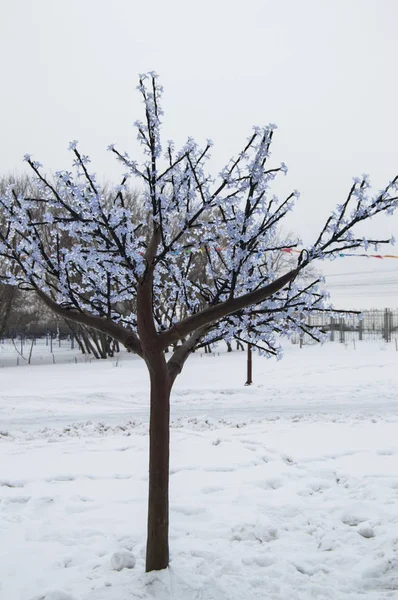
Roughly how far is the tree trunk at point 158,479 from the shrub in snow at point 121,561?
0.21 metres

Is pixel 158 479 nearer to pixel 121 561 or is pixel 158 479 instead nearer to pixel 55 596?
pixel 121 561

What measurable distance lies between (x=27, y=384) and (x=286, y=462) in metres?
13.6

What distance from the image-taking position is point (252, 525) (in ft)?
Answer: 17.0

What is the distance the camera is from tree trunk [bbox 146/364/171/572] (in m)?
4.22

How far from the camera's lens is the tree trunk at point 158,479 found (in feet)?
13.8

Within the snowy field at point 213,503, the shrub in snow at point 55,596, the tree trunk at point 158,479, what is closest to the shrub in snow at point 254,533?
the snowy field at point 213,503

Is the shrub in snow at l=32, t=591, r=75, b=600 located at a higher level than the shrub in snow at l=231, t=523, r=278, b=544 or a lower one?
lower

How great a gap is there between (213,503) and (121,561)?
166cm

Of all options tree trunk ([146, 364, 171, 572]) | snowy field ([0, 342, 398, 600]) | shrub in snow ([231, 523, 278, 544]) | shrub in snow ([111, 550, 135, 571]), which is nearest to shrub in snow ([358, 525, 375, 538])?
snowy field ([0, 342, 398, 600])

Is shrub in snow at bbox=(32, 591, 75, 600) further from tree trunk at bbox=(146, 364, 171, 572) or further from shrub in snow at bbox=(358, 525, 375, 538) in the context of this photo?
shrub in snow at bbox=(358, 525, 375, 538)

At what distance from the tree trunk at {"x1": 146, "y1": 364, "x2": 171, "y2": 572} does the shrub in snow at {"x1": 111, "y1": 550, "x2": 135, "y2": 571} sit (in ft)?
0.70

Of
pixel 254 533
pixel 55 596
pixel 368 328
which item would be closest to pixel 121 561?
pixel 55 596

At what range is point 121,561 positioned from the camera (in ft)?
14.3

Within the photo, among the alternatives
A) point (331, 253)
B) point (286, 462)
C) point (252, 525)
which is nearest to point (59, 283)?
point (331, 253)
